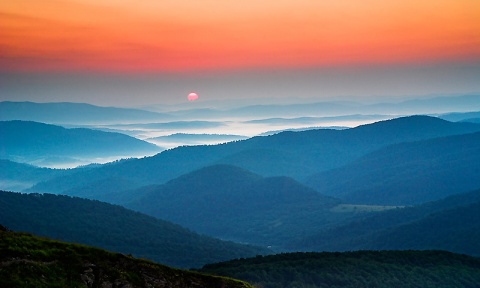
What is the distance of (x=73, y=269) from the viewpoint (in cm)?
4128

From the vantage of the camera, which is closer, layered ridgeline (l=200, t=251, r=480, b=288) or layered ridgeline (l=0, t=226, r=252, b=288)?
layered ridgeline (l=0, t=226, r=252, b=288)

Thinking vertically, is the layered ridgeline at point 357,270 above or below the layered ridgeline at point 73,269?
below

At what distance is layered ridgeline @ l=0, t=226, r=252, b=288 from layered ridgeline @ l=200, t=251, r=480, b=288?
83.8 metres

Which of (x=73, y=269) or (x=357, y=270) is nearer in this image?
(x=73, y=269)

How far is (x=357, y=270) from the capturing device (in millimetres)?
158500

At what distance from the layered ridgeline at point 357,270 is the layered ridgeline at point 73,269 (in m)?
83.8

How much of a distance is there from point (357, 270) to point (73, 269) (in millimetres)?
127536

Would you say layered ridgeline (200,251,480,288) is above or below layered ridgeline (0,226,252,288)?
below

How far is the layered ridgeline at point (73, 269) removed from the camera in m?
38.5

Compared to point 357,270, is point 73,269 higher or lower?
higher

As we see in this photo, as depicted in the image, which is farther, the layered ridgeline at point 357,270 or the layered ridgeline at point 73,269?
the layered ridgeline at point 357,270

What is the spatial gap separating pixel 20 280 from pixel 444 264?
165360 mm

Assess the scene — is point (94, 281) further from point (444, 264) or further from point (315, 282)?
point (444, 264)

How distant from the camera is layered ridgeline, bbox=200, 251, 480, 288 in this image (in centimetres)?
14025
